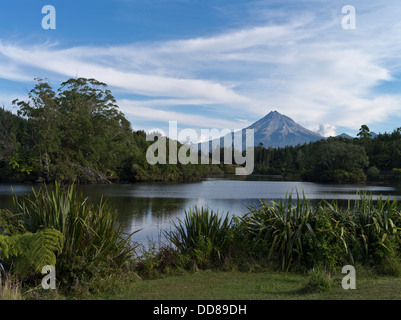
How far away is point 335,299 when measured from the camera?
5180mm

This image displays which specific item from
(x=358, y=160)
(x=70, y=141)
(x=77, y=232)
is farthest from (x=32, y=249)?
(x=358, y=160)

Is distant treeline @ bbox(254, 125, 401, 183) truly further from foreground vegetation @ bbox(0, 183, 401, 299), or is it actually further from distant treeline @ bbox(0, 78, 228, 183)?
foreground vegetation @ bbox(0, 183, 401, 299)

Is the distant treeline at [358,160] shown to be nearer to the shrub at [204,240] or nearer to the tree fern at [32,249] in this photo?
the shrub at [204,240]

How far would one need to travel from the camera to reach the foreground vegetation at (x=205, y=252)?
591cm

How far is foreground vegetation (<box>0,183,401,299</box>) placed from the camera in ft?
19.4

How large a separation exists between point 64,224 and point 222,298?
3211mm

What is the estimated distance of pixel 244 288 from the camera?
6.29m

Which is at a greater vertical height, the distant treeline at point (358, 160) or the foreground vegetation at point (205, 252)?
the distant treeline at point (358, 160)

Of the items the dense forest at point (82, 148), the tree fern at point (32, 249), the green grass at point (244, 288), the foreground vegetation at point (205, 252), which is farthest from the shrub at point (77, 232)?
the dense forest at point (82, 148)

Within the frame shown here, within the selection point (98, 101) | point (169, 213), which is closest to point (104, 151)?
point (98, 101)

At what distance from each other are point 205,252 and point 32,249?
12.2ft

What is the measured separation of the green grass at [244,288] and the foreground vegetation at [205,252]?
30mm
